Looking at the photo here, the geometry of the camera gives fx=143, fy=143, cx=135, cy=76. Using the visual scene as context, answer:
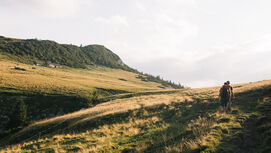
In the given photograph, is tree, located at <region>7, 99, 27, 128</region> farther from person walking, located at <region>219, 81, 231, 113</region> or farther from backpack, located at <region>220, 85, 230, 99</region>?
backpack, located at <region>220, 85, 230, 99</region>

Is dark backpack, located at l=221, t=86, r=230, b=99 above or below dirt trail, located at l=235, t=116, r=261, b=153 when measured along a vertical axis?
above

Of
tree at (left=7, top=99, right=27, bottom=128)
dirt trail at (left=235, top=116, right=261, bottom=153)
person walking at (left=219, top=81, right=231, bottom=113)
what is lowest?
tree at (left=7, top=99, right=27, bottom=128)

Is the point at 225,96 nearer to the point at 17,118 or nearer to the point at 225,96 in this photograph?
the point at 225,96

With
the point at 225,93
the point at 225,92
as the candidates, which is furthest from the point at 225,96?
the point at 225,92

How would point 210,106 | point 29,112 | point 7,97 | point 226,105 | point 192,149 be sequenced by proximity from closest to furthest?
point 192,149 → point 226,105 → point 210,106 → point 29,112 → point 7,97

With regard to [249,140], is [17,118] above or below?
below

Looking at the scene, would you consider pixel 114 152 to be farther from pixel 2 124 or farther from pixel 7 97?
pixel 7 97

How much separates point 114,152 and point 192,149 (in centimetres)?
502

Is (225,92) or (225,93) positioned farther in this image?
(225,92)

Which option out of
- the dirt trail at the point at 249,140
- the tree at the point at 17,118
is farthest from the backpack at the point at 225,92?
the tree at the point at 17,118

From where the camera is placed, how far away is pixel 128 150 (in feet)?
A: 30.5

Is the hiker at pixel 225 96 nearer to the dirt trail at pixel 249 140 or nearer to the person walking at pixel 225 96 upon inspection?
the person walking at pixel 225 96

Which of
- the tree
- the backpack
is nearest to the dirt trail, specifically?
the backpack

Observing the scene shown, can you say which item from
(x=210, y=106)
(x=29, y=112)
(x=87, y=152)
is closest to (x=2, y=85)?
(x=29, y=112)
